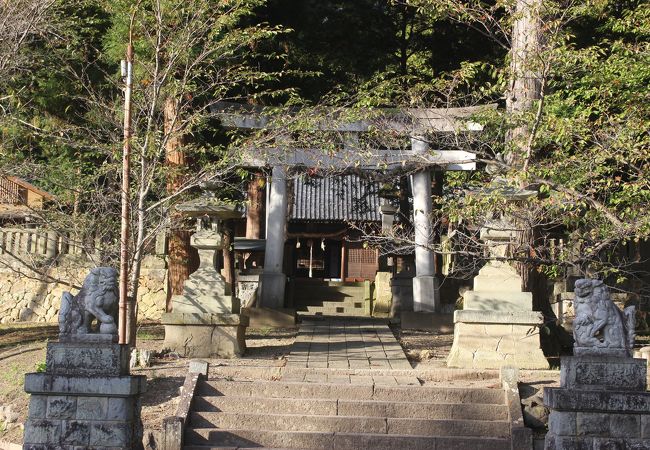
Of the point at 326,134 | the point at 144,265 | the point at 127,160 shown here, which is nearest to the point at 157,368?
the point at 127,160

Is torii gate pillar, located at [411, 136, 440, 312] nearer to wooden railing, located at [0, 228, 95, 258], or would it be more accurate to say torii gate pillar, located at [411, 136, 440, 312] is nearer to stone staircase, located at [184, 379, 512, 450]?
stone staircase, located at [184, 379, 512, 450]

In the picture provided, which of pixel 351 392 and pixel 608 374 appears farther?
pixel 351 392

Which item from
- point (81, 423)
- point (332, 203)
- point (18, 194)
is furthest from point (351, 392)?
point (332, 203)

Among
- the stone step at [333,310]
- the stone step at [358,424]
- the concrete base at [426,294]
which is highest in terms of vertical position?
the concrete base at [426,294]

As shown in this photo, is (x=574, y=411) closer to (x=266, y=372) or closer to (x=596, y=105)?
(x=266, y=372)

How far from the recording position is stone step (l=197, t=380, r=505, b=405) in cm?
1059

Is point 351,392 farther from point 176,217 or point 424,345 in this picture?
point 176,217

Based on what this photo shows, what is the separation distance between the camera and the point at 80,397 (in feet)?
27.2

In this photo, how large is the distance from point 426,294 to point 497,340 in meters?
5.46

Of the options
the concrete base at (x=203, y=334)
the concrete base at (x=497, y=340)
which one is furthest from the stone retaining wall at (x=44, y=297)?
the concrete base at (x=497, y=340)

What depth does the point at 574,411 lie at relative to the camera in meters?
8.26

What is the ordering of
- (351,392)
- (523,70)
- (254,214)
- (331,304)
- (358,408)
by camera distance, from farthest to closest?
(254,214), (331,304), (523,70), (351,392), (358,408)

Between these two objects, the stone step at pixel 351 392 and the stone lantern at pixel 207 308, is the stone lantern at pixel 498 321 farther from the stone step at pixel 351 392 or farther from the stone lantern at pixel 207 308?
the stone lantern at pixel 207 308

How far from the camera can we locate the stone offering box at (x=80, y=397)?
8.29 m
